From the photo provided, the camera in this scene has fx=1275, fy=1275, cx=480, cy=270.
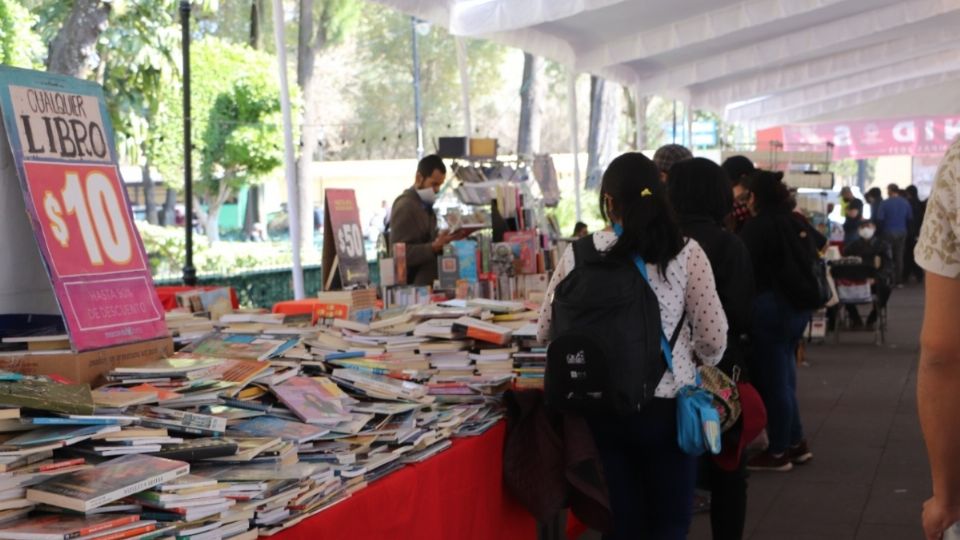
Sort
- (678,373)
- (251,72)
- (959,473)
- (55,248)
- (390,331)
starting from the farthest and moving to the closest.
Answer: (251,72) → (390,331) → (678,373) → (55,248) → (959,473)

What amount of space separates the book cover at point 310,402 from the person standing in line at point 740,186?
348cm

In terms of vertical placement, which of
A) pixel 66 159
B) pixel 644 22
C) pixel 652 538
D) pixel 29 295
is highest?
pixel 644 22

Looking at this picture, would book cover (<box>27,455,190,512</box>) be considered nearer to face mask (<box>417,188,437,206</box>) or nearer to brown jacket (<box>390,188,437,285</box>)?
brown jacket (<box>390,188,437,285</box>)

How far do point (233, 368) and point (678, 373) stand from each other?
51.0 inches

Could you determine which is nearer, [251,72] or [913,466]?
[913,466]

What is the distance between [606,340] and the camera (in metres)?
3.57

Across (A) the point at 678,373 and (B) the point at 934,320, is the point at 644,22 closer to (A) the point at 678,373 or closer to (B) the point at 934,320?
(A) the point at 678,373

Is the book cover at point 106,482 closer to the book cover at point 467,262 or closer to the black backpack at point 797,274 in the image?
the black backpack at point 797,274

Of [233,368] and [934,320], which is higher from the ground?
[934,320]

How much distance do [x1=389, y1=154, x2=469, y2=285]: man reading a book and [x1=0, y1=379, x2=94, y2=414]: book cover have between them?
441 cm

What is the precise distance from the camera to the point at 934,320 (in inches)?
81.4

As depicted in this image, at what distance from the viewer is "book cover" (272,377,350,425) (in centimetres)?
346

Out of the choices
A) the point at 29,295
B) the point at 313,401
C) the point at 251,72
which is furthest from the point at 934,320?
the point at 251,72

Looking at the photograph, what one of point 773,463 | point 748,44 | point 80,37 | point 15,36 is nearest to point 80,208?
point 773,463
